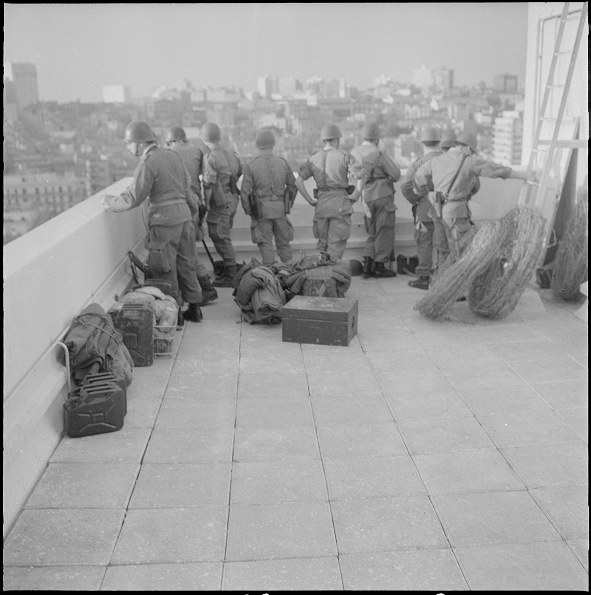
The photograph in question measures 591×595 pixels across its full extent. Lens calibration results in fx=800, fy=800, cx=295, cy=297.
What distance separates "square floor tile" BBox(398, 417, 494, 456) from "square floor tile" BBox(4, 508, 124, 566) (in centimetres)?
218

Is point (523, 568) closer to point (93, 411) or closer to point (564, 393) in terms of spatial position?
point (564, 393)

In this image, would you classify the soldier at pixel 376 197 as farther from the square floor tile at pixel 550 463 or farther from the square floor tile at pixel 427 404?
the square floor tile at pixel 550 463

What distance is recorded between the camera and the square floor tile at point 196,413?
6.10 metres

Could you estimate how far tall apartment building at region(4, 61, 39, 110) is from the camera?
719 cm

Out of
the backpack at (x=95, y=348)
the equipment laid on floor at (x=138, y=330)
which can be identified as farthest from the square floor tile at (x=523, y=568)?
the equipment laid on floor at (x=138, y=330)

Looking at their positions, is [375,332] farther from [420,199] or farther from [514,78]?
[514,78]

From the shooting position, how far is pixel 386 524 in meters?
4.57

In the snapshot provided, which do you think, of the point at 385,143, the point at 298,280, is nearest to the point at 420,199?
the point at 385,143

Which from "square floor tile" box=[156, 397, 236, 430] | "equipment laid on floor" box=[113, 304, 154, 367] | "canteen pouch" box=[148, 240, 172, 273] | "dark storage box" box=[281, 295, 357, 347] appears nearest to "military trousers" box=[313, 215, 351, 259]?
"dark storage box" box=[281, 295, 357, 347]

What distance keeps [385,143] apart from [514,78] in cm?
258

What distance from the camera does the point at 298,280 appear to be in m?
9.30

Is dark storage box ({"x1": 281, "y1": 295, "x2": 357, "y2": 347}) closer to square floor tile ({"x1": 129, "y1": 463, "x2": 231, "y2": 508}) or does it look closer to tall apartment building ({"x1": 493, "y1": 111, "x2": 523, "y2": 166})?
square floor tile ({"x1": 129, "y1": 463, "x2": 231, "y2": 508})

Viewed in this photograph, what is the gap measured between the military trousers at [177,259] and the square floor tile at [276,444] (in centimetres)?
321

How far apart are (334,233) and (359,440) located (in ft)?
18.2
